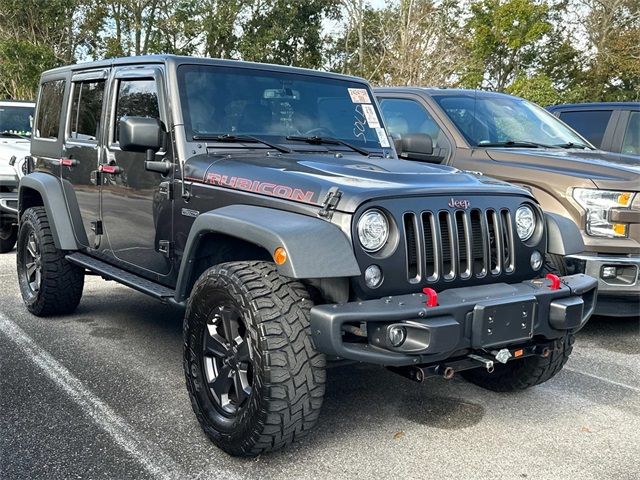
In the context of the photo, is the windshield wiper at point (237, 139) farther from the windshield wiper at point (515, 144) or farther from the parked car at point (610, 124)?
the parked car at point (610, 124)

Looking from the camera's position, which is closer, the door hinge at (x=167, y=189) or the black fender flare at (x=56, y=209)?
the door hinge at (x=167, y=189)

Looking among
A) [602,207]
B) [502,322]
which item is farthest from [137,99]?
[602,207]

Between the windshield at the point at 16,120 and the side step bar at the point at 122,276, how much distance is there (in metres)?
5.31

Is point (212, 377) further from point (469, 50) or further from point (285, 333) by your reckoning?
point (469, 50)

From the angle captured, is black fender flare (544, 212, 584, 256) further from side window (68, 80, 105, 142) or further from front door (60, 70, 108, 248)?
side window (68, 80, 105, 142)

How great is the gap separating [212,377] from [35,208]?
2978 millimetres

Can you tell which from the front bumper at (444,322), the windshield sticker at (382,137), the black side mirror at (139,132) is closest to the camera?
the front bumper at (444,322)

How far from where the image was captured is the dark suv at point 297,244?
9.53 ft

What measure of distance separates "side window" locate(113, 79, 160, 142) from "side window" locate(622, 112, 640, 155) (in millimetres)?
5664

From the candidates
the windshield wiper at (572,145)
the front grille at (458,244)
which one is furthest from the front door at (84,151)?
the windshield wiper at (572,145)

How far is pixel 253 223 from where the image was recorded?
120 inches

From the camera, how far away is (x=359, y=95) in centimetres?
472

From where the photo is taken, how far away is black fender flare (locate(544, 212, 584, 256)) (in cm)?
363

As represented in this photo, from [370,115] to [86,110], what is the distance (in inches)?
82.1
